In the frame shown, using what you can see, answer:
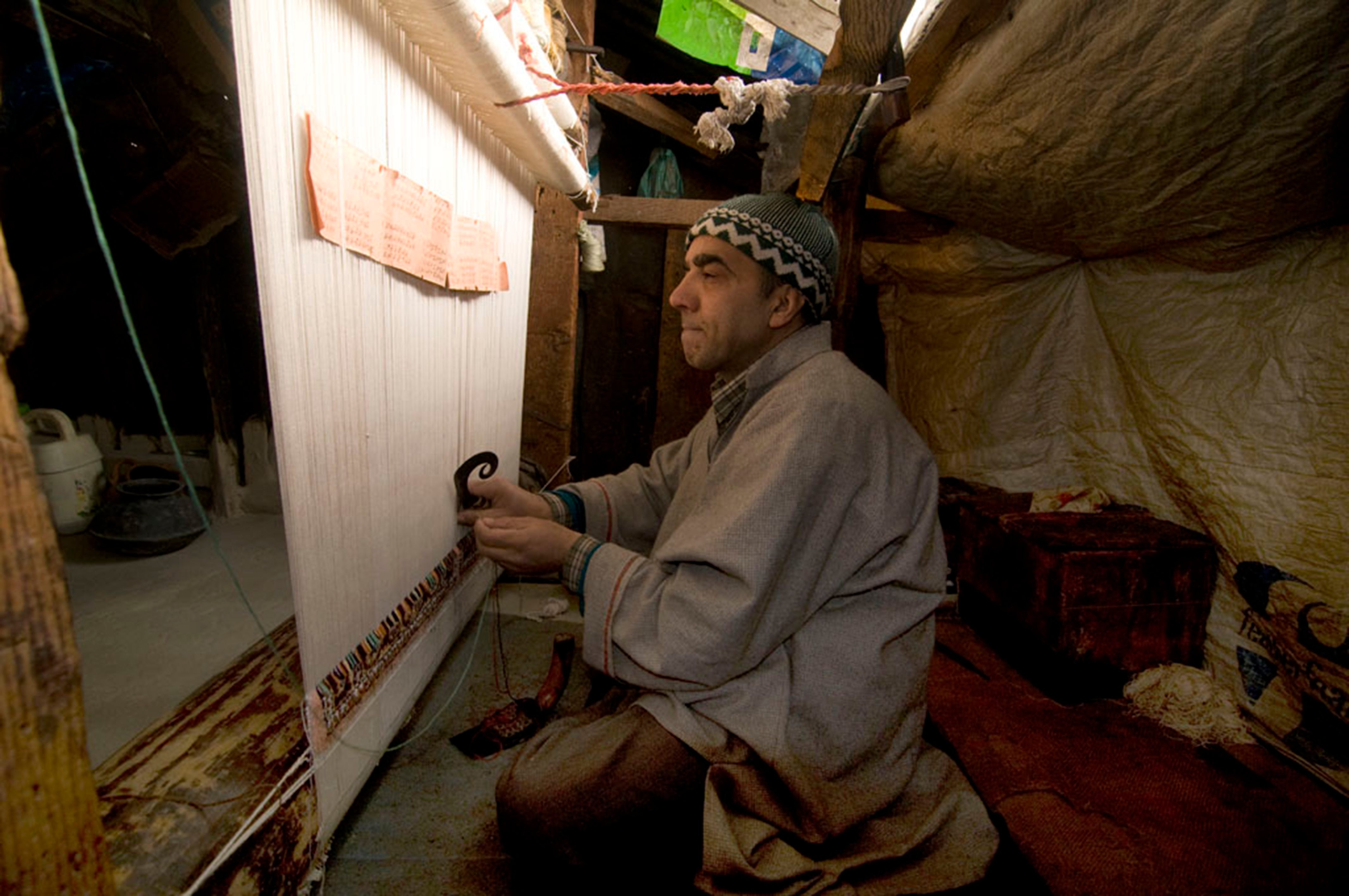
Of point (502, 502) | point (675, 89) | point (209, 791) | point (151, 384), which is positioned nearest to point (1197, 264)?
point (675, 89)

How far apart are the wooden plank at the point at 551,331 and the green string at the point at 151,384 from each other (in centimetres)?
96

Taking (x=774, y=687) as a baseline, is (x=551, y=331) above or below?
Result: above

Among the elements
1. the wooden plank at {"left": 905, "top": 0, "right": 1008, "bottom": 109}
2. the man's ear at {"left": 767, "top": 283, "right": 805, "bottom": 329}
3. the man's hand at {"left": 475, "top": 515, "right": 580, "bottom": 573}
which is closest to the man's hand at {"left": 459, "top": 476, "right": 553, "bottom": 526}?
the man's hand at {"left": 475, "top": 515, "right": 580, "bottom": 573}

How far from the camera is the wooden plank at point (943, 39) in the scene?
6.55ft

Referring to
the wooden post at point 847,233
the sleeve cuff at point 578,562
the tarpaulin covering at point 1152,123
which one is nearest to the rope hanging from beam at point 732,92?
the tarpaulin covering at point 1152,123

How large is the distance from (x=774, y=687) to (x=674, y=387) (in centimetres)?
276

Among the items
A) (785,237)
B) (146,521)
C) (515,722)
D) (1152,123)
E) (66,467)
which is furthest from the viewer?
(66,467)

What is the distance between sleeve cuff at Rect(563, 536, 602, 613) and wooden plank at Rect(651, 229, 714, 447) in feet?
7.90

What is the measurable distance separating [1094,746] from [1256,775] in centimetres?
41

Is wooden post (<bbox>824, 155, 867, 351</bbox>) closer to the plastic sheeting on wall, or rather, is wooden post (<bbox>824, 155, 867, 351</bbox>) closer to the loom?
the plastic sheeting on wall

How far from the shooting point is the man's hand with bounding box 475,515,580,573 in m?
1.49

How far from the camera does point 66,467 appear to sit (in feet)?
9.66

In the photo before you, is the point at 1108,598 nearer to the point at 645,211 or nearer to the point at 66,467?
the point at 645,211

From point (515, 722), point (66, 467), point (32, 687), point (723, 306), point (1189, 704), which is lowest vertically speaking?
point (515, 722)
